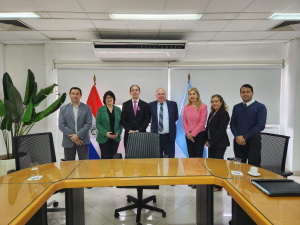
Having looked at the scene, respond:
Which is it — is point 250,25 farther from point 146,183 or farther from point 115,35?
point 146,183

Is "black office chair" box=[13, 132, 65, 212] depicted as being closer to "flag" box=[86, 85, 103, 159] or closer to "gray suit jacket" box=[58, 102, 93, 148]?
"gray suit jacket" box=[58, 102, 93, 148]

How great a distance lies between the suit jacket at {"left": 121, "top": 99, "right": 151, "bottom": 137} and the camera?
3.54m

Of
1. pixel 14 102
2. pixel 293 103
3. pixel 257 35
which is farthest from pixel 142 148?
pixel 293 103

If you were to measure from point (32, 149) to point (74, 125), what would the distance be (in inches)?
44.3

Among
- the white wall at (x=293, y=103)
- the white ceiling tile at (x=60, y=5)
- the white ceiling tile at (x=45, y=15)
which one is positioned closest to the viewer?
the white ceiling tile at (x=60, y=5)

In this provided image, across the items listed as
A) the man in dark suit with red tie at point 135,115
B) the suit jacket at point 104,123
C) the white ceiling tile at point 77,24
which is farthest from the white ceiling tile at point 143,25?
the suit jacket at point 104,123

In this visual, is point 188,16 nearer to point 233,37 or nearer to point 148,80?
point 233,37

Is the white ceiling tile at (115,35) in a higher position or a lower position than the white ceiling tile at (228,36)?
lower

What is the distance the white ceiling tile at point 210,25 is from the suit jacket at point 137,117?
1.62m

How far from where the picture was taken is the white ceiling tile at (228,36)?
387 centimetres

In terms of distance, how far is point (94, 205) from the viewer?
2.86 m

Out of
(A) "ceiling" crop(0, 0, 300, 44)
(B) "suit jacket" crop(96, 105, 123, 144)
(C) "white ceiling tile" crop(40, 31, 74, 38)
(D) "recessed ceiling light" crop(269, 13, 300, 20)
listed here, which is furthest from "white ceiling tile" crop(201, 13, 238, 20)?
(C) "white ceiling tile" crop(40, 31, 74, 38)

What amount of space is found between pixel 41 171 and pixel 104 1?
2.12 meters

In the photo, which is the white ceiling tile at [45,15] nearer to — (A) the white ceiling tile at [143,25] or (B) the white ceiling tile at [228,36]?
(A) the white ceiling tile at [143,25]
